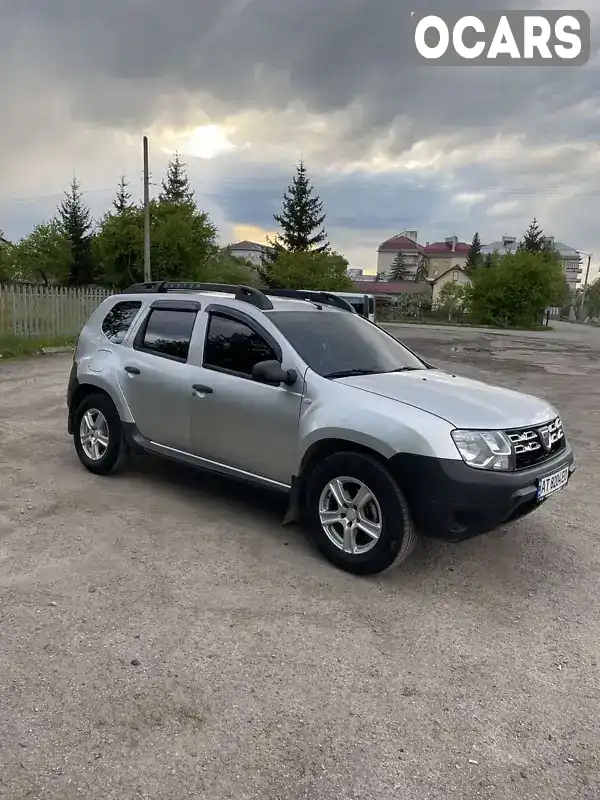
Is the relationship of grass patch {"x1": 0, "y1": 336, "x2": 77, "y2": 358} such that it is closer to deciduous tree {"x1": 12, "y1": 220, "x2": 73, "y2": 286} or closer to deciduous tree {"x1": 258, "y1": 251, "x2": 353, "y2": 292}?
deciduous tree {"x1": 12, "y1": 220, "x2": 73, "y2": 286}

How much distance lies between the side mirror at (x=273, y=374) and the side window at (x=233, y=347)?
22 centimetres

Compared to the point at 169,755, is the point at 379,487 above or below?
above

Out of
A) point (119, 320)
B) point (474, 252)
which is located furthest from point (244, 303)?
point (474, 252)

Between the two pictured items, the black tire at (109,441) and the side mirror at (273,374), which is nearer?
the side mirror at (273,374)

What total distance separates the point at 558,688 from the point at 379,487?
1329 mm

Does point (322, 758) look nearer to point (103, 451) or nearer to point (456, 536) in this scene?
point (456, 536)

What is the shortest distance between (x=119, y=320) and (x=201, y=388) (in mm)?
1464

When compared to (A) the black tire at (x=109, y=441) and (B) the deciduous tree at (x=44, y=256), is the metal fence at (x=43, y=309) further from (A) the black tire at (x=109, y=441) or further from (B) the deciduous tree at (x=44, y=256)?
(B) the deciduous tree at (x=44, y=256)

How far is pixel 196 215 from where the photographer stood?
26703 mm

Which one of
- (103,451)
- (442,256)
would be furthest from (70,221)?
(442,256)

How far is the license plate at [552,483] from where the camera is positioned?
353 centimetres

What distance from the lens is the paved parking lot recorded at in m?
2.20

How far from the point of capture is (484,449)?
11.1 feet

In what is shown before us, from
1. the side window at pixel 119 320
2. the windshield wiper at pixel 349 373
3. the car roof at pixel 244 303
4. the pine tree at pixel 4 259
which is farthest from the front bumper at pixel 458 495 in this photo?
the pine tree at pixel 4 259
